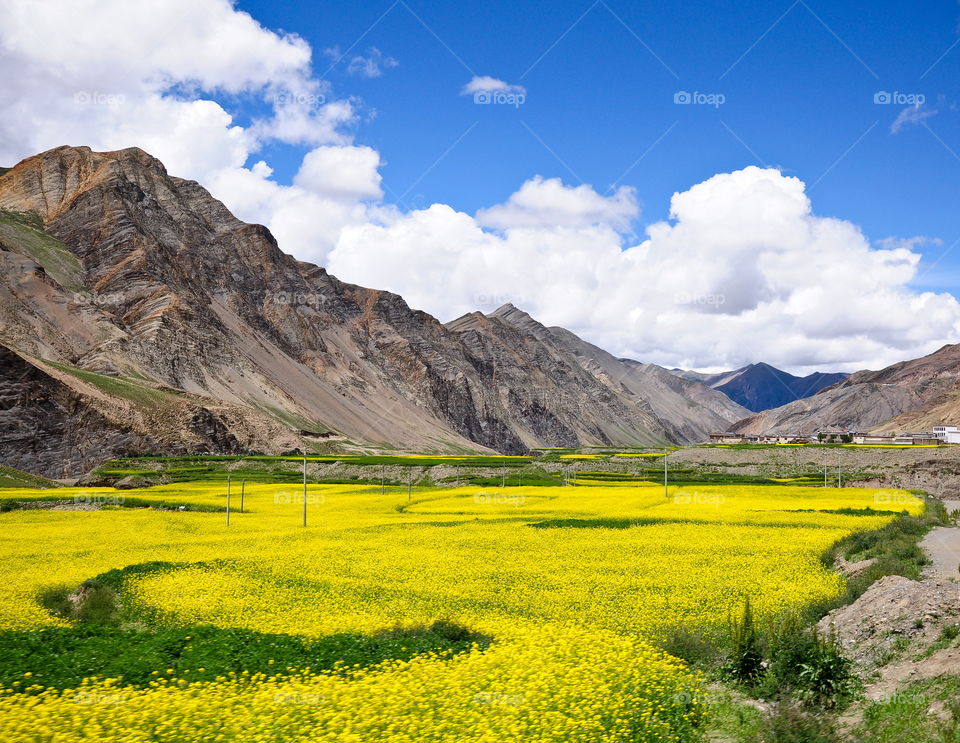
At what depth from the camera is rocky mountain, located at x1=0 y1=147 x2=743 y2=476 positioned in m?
93.9

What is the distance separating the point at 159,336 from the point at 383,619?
122645mm

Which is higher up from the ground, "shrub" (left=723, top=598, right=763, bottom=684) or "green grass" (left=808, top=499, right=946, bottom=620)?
"shrub" (left=723, top=598, right=763, bottom=684)

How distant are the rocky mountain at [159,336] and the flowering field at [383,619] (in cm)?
5063

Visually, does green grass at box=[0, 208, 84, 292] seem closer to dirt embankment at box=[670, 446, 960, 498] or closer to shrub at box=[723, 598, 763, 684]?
dirt embankment at box=[670, 446, 960, 498]

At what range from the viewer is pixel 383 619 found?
20.5m

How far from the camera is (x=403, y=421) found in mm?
176125

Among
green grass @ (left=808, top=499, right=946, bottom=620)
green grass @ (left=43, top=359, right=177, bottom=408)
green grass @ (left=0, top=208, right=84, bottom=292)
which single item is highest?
green grass @ (left=0, top=208, right=84, bottom=292)

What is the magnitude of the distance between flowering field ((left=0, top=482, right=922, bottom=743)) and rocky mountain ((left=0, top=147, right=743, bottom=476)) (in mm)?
50634

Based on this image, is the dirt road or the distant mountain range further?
the distant mountain range

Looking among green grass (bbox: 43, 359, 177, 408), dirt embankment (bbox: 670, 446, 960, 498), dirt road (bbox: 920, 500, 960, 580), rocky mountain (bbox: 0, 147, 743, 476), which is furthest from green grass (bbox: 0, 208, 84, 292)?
dirt road (bbox: 920, 500, 960, 580)

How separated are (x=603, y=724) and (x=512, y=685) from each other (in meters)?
2.34

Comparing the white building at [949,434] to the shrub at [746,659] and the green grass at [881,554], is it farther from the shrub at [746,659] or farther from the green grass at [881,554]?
the shrub at [746,659]

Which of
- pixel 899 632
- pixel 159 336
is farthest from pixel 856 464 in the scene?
pixel 159 336

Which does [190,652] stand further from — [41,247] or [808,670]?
[41,247]
